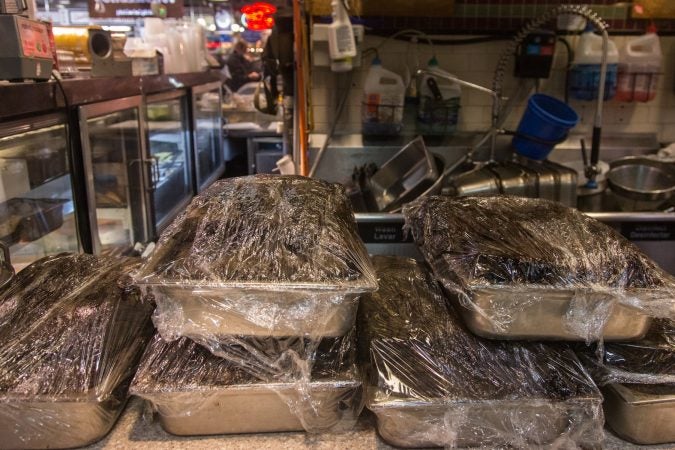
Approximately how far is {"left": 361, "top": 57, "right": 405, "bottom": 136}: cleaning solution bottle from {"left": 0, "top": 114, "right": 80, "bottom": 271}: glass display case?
1495 millimetres

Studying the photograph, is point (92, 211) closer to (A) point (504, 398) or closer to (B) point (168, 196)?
(B) point (168, 196)

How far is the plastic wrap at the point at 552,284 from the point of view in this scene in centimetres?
100

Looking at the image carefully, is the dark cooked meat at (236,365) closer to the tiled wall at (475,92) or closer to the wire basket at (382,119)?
the wire basket at (382,119)

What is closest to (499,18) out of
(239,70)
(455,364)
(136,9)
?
(455,364)

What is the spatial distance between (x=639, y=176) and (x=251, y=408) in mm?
2212

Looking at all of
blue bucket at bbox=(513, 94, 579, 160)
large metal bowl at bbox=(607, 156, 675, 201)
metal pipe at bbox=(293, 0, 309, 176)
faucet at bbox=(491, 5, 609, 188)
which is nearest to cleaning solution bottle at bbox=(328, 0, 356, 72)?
metal pipe at bbox=(293, 0, 309, 176)

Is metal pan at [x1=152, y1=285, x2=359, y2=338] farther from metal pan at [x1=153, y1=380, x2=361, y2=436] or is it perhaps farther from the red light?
the red light

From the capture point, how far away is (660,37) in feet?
10.3

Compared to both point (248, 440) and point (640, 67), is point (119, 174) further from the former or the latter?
point (640, 67)

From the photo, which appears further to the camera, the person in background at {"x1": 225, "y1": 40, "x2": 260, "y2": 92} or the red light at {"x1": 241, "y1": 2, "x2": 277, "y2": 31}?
the person in background at {"x1": 225, "y1": 40, "x2": 260, "y2": 92}

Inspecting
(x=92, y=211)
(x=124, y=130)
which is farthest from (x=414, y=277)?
(x=124, y=130)

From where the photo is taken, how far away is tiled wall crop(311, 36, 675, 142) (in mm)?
3217

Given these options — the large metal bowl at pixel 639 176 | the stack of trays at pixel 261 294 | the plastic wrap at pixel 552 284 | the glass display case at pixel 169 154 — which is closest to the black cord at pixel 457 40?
the large metal bowl at pixel 639 176

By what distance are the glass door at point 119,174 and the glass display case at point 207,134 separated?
1.36 meters
